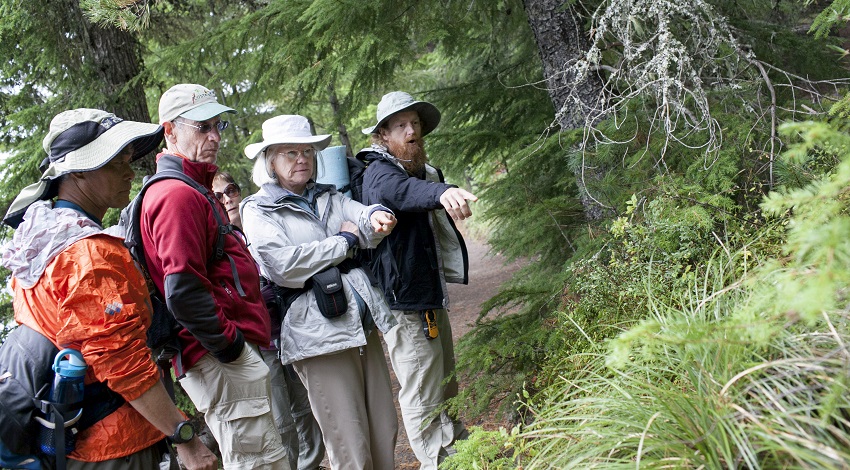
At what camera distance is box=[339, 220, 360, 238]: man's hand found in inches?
159

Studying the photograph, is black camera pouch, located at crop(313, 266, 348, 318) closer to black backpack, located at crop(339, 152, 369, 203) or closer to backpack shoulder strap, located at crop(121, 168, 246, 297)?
backpack shoulder strap, located at crop(121, 168, 246, 297)

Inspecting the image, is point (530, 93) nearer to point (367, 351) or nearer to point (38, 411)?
point (367, 351)

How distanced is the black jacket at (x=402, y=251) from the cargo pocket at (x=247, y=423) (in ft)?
3.62

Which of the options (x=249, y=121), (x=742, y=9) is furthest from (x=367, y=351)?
(x=249, y=121)

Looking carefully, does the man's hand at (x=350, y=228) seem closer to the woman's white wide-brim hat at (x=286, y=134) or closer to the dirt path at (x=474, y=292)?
the woman's white wide-brim hat at (x=286, y=134)

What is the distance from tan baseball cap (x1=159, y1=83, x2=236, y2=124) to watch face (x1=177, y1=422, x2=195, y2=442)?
1.50m

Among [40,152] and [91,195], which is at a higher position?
[40,152]

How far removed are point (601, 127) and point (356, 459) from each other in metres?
2.57

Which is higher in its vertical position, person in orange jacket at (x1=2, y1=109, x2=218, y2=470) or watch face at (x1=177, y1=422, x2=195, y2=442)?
person in orange jacket at (x1=2, y1=109, x2=218, y2=470)

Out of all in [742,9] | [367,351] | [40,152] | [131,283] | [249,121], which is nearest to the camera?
[131,283]

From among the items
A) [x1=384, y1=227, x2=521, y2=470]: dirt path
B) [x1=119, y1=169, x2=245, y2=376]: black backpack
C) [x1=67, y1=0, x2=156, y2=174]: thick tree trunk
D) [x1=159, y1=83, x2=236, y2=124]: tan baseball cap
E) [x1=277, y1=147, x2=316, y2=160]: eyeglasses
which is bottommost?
[x1=384, y1=227, x2=521, y2=470]: dirt path

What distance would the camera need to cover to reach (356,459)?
4012 mm

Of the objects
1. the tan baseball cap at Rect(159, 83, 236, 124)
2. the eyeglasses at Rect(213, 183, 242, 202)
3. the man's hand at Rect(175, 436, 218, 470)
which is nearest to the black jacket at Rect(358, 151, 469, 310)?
the tan baseball cap at Rect(159, 83, 236, 124)

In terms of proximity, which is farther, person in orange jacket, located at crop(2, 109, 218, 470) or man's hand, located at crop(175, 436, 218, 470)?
man's hand, located at crop(175, 436, 218, 470)
